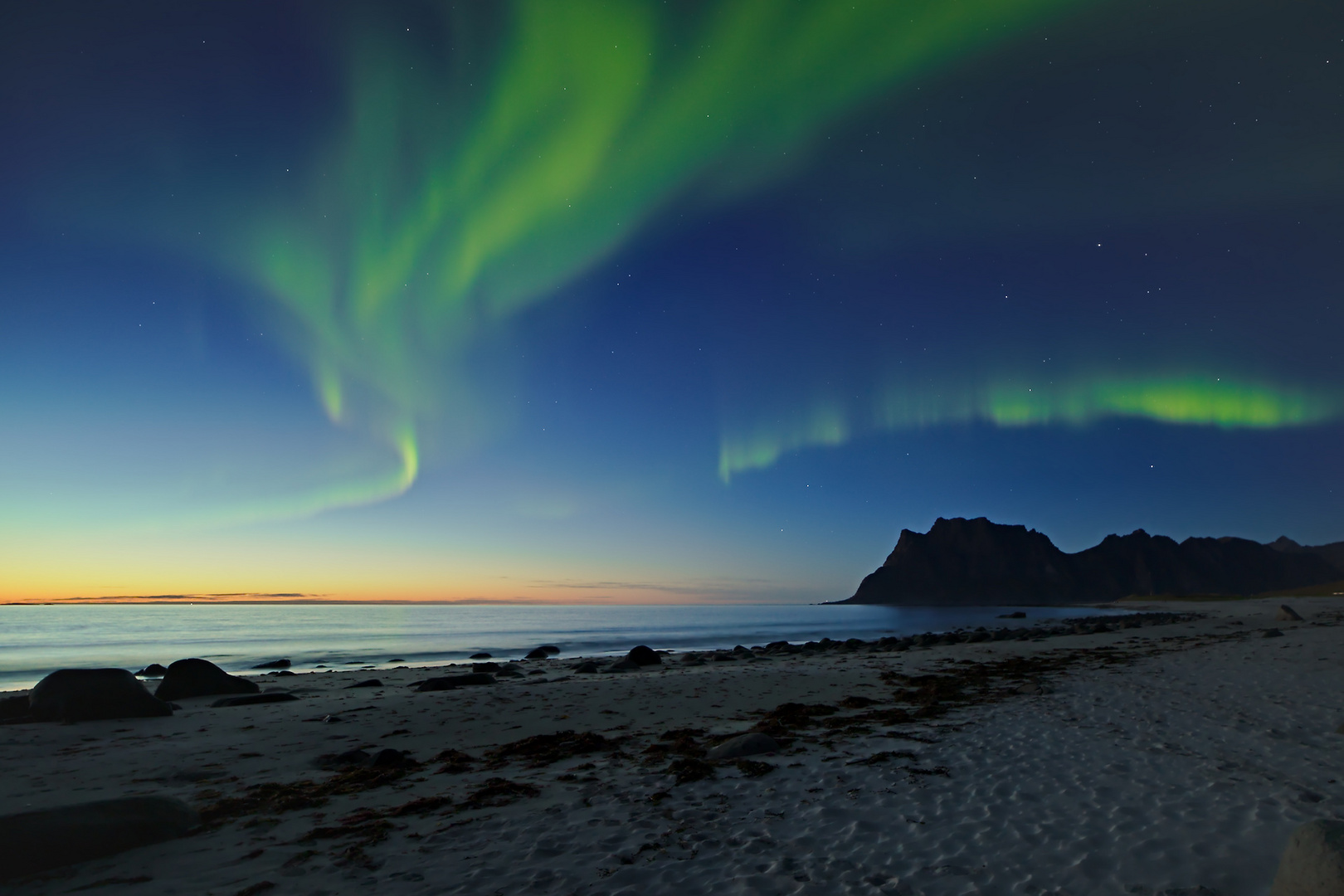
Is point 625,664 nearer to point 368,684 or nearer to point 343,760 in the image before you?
point 368,684

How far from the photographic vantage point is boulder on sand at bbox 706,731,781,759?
1098 cm

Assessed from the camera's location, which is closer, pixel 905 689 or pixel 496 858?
pixel 496 858

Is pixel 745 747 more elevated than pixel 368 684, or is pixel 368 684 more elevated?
pixel 745 747

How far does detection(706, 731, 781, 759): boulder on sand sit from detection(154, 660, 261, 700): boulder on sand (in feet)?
65.5

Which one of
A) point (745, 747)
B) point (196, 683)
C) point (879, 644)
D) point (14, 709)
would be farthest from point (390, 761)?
point (879, 644)

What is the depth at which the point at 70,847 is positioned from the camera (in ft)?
23.4

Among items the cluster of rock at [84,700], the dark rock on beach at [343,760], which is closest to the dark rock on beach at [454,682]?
the cluster of rock at [84,700]

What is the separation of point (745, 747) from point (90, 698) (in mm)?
18873

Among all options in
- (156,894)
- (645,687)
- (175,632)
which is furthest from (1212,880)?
(175,632)

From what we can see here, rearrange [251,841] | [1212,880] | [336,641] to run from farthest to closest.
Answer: [336,641] < [251,841] < [1212,880]

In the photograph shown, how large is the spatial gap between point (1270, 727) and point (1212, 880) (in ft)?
28.4

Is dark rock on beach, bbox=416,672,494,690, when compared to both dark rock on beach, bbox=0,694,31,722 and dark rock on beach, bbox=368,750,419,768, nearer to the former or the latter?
dark rock on beach, bbox=0,694,31,722

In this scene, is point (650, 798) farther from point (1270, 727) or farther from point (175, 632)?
point (175, 632)

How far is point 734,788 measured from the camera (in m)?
9.21
